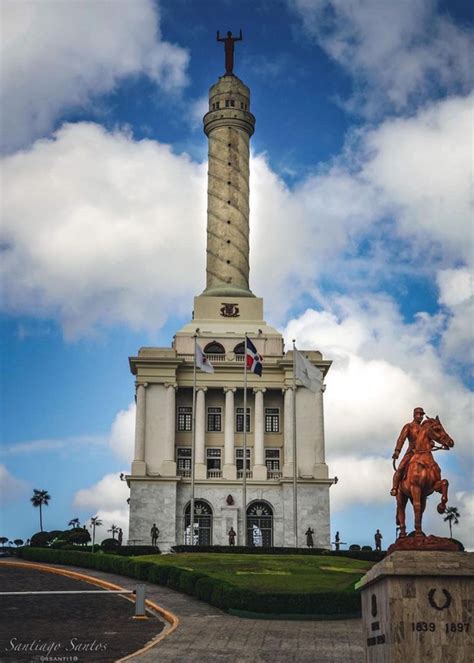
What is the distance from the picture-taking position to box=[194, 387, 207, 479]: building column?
75062 millimetres

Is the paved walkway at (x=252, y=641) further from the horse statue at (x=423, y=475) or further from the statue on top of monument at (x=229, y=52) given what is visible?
the statue on top of monument at (x=229, y=52)

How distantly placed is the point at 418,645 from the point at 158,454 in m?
60.0

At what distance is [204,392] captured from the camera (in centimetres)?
7794

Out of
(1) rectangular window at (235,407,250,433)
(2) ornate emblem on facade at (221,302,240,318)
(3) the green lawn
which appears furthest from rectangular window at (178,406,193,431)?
(3) the green lawn

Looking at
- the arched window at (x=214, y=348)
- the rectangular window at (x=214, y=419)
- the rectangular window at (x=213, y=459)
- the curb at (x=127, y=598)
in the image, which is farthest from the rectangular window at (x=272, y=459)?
the curb at (x=127, y=598)

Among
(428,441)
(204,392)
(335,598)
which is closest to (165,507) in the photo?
(204,392)

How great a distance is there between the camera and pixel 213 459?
7750 cm

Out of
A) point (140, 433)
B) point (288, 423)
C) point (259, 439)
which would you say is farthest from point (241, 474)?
point (140, 433)

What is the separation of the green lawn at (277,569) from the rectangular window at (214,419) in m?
24.0

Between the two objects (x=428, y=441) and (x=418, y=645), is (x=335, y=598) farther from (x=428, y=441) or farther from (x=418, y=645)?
(x=418, y=645)

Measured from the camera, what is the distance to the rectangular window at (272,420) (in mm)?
78812

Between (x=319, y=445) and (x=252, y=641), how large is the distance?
49537mm

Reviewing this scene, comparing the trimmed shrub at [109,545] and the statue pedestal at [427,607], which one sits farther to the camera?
the trimmed shrub at [109,545]

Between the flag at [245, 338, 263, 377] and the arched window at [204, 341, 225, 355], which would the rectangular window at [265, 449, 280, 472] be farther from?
the flag at [245, 338, 263, 377]
